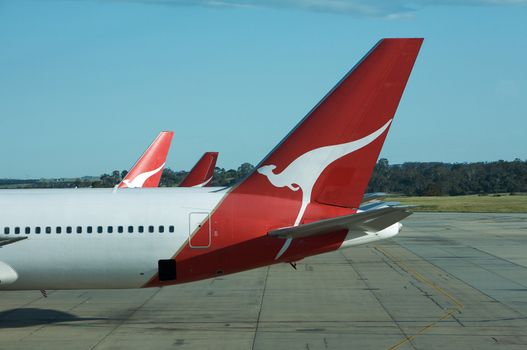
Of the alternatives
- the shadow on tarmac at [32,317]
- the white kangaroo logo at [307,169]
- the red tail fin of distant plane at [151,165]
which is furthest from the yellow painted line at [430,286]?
the red tail fin of distant plane at [151,165]

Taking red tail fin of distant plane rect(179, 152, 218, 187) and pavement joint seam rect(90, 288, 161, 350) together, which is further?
red tail fin of distant plane rect(179, 152, 218, 187)

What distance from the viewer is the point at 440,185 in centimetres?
16488

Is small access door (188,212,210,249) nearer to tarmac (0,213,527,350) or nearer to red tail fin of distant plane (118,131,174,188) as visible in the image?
tarmac (0,213,527,350)

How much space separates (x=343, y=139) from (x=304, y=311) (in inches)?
261

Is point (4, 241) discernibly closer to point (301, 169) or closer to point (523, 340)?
point (301, 169)

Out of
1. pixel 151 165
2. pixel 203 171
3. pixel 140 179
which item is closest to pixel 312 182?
pixel 140 179

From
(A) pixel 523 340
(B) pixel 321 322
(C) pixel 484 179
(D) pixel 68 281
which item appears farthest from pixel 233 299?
(C) pixel 484 179

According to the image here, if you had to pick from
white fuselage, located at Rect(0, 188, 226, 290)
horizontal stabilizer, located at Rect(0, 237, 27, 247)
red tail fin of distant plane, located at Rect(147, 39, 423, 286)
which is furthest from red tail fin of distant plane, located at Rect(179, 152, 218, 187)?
red tail fin of distant plane, located at Rect(147, 39, 423, 286)

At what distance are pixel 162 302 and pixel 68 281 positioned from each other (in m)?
5.64

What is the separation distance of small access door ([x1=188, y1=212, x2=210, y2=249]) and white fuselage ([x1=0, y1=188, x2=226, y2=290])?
0.09 metres

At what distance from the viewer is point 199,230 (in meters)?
21.3

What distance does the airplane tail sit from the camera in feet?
67.9

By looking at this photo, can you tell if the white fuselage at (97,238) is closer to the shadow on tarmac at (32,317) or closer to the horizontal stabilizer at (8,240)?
the horizontal stabilizer at (8,240)

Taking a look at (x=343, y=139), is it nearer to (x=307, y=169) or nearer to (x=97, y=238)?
(x=307, y=169)
